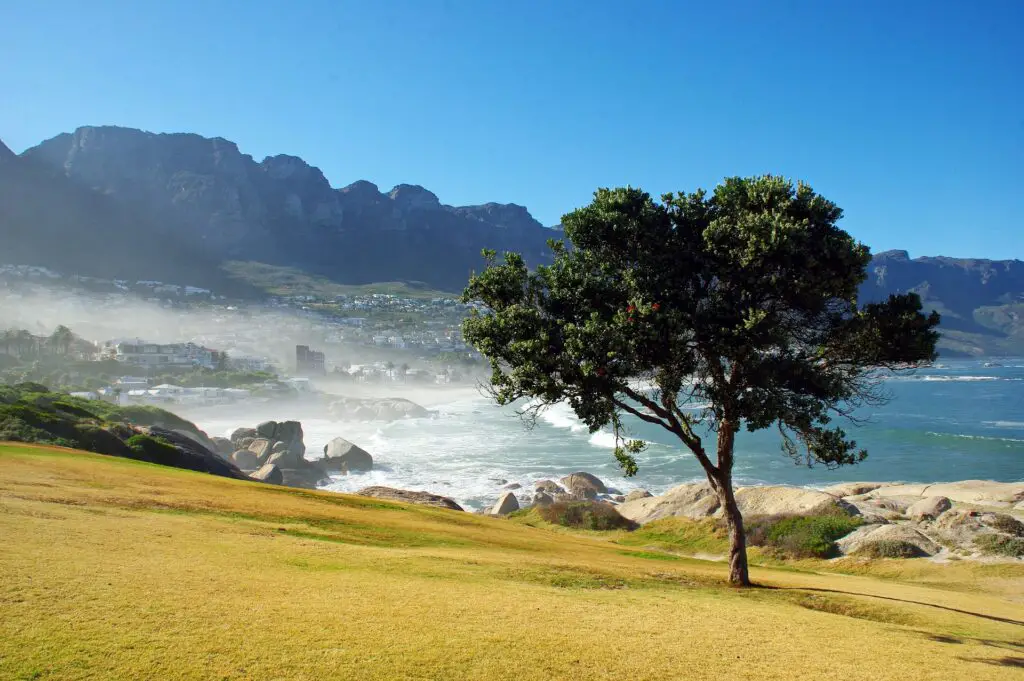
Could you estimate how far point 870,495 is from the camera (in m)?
39.1

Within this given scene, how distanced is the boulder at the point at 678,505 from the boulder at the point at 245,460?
35417 mm

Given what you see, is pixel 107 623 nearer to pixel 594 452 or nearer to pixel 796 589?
pixel 796 589

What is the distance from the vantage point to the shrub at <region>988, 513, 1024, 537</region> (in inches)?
1001

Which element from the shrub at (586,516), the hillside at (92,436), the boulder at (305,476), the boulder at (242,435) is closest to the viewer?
the hillside at (92,436)

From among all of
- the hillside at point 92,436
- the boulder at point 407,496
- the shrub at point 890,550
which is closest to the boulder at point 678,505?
the shrub at point 890,550

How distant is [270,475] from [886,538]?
137ft

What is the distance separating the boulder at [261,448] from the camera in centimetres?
5889

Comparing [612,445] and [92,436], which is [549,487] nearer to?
[612,445]

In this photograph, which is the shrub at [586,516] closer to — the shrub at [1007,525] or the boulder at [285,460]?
the shrub at [1007,525]

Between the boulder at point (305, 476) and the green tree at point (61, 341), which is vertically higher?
the green tree at point (61, 341)

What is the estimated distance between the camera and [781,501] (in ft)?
110

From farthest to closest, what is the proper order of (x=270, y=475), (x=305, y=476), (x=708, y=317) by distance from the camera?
(x=305, y=476), (x=270, y=475), (x=708, y=317)

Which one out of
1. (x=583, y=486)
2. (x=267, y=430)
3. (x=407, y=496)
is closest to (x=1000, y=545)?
(x=407, y=496)

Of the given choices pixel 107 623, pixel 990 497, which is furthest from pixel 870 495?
Answer: pixel 107 623
